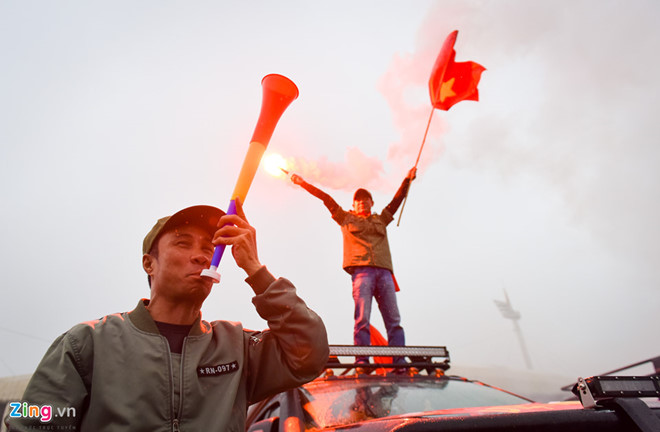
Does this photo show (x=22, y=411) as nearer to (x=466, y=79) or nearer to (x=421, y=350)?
(x=421, y=350)

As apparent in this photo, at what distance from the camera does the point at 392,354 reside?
3.63 meters

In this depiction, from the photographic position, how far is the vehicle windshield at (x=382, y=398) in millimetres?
2586

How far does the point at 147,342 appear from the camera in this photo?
5.99 feet

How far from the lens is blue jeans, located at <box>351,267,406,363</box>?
5.04 metres

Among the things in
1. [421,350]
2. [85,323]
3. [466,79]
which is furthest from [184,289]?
[466,79]

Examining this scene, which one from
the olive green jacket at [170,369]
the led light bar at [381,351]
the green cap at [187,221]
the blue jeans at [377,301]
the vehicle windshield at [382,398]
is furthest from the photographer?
the blue jeans at [377,301]

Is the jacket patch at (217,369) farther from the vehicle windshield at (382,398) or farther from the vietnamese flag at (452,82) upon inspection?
the vietnamese flag at (452,82)

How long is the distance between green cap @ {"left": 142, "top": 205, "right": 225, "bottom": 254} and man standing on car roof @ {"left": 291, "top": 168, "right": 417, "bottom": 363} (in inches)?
129

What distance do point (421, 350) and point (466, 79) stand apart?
509 cm

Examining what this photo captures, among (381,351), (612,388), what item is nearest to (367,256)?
(381,351)

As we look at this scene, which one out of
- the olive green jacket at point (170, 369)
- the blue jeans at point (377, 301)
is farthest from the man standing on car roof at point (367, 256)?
the olive green jacket at point (170, 369)

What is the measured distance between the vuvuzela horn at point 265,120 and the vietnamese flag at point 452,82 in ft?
16.6

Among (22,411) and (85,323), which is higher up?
(85,323)

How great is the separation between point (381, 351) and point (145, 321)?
2.32 metres
